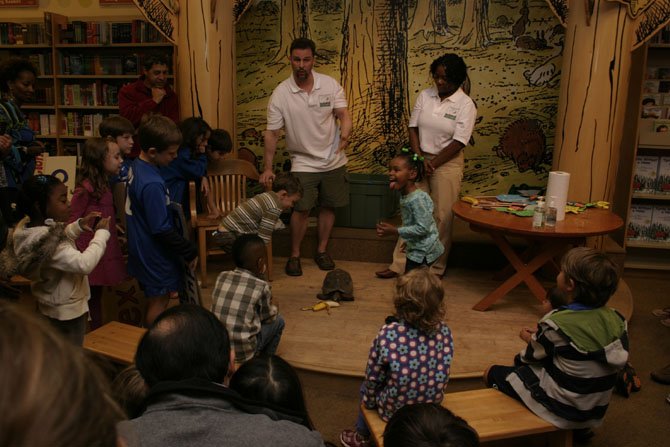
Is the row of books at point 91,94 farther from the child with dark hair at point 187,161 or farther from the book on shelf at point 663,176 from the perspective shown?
the book on shelf at point 663,176

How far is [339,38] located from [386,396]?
383cm

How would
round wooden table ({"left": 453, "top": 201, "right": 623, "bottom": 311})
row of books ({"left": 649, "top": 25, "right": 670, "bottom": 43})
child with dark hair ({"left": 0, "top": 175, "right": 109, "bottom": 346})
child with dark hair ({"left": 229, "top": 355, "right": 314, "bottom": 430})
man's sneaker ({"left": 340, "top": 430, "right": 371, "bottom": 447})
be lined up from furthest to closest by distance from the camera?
1. row of books ({"left": 649, "top": 25, "right": 670, "bottom": 43})
2. round wooden table ({"left": 453, "top": 201, "right": 623, "bottom": 311})
3. man's sneaker ({"left": 340, "top": 430, "right": 371, "bottom": 447})
4. child with dark hair ({"left": 0, "top": 175, "right": 109, "bottom": 346})
5. child with dark hair ({"left": 229, "top": 355, "right": 314, "bottom": 430})

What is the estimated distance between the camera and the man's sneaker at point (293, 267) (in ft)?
13.6

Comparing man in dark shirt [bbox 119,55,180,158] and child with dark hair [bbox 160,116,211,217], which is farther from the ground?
man in dark shirt [bbox 119,55,180,158]

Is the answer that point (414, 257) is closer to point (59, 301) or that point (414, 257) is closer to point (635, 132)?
point (59, 301)

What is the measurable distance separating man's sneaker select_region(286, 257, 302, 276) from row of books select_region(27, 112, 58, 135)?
11.3 ft

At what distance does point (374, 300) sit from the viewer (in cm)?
371

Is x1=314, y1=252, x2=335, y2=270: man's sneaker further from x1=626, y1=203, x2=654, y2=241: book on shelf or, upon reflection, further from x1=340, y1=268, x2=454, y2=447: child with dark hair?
x1=626, y1=203, x2=654, y2=241: book on shelf

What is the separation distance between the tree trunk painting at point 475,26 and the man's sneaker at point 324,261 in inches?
88.0

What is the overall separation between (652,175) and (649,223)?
0.41 m

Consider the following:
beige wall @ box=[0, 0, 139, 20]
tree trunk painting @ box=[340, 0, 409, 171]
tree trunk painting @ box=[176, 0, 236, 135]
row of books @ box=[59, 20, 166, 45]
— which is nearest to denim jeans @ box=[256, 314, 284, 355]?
tree trunk painting @ box=[176, 0, 236, 135]

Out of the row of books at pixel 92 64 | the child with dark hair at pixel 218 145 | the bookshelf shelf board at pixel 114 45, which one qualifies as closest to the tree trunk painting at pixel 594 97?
the child with dark hair at pixel 218 145

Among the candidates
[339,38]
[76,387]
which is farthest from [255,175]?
A: [76,387]

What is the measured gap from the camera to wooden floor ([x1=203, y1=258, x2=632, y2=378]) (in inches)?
115
